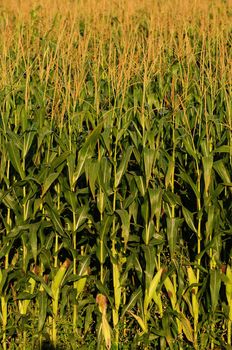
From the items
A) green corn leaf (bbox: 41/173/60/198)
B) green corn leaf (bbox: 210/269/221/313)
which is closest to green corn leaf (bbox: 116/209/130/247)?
green corn leaf (bbox: 41/173/60/198)

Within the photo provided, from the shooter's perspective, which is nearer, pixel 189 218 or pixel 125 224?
pixel 125 224

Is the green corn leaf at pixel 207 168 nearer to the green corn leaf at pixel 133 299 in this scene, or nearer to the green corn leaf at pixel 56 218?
the green corn leaf at pixel 133 299

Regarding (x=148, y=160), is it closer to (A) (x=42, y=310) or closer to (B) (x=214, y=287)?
(B) (x=214, y=287)

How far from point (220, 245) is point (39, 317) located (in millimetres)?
1561

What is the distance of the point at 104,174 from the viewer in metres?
5.36

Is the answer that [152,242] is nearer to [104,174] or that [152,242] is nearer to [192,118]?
[104,174]

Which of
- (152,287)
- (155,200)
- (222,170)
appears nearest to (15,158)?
(155,200)

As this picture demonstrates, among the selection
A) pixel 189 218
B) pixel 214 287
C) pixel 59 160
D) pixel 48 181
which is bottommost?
pixel 214 287

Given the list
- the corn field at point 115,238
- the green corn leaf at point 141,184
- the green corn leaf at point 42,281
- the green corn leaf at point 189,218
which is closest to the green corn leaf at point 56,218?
the corn field at point 115,238

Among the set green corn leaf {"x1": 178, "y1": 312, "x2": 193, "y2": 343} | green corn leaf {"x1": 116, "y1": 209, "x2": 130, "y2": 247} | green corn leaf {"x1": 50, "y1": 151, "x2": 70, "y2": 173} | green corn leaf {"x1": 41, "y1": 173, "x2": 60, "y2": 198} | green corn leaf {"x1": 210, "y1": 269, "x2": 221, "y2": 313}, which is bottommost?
green corn leaf {"x1": 178, "y1": 312, "x2": 193, "y2": 343}

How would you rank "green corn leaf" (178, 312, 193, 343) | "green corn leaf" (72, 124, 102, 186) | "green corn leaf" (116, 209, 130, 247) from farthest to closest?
1. "green corn leaf" (72, 124, 102, 186)
2. "green corn leaf" (178, 312, 193, 343)
3. "green corn leaf" (116, 209, 130, 247)

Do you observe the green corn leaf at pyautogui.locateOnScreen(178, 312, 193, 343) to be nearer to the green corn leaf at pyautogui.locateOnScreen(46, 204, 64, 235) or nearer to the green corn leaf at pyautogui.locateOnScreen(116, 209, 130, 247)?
the green corn leaf at pyautogui.locateOnScreen(116, 209, 130, 247)

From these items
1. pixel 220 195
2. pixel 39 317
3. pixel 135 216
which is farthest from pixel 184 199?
pixel 39 317

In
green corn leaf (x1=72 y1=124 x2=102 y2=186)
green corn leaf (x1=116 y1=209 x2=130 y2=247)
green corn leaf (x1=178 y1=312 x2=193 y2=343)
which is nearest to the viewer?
green corn leaf (x1=116 y1=209 x2=130 y2=247)
